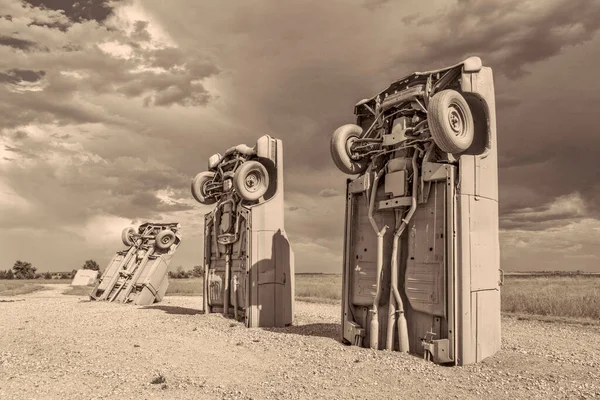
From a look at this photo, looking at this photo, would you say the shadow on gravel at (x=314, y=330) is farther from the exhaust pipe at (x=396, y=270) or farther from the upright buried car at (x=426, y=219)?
the exhaust pipe at (x=396, y=270)

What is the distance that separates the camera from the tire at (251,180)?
621 inches

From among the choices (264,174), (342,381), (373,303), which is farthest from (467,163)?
(264,174)

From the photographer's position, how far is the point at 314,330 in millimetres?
14336

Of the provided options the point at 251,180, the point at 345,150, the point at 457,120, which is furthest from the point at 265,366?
the point at 251,180

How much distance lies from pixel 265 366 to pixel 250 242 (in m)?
5.97

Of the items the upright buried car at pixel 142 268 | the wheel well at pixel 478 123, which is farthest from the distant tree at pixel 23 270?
the wheel well at pixel 478 123

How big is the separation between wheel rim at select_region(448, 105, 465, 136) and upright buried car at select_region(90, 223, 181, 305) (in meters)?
18.1

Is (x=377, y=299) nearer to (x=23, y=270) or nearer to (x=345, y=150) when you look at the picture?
(x=345, y=150)

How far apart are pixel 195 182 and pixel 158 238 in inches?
294

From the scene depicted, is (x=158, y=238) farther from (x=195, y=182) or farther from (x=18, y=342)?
(x=18, y=342)

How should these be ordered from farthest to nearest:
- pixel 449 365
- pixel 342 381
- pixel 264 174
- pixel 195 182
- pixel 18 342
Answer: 1. pixel 195 182
2. pixel 264 174
3. pixel 18 342
4. pixel 449 365
5. pixel 342 381

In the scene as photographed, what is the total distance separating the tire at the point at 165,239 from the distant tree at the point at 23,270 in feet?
186

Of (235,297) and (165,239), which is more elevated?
(165,239)

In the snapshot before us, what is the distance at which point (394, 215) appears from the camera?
11.0m
